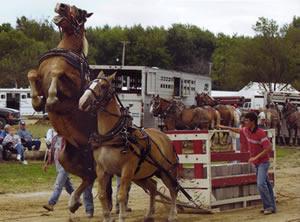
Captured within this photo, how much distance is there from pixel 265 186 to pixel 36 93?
4.82 m

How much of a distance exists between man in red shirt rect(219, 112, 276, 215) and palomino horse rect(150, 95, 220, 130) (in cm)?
1455

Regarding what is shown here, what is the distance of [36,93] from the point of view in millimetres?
10258

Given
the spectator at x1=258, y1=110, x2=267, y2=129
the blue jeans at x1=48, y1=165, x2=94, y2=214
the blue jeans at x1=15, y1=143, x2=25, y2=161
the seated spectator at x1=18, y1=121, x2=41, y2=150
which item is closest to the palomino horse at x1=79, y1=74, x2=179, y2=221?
the blue jeans at x1=48, y1=165, x2=94, y2=214

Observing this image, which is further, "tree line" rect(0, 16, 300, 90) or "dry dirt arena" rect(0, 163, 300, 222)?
"tree line" rect(0, 16, 300, 90)

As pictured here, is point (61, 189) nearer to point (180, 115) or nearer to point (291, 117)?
point (180, 115)

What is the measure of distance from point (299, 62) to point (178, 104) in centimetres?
2779

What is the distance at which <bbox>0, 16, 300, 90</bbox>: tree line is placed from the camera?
53062mm

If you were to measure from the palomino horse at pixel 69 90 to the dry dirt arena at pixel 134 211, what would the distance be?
1.09 metres

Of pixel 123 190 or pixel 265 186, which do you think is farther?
pixel 265 186

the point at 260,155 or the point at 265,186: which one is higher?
the point at 260,155

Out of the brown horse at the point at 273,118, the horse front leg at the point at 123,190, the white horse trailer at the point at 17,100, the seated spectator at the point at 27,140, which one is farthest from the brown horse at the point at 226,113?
the white horse trailer at the point at 17,100

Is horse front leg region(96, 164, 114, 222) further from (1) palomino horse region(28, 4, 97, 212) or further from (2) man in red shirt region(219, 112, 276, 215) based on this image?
(2) man in red shirt region(219, 112, 276, 215)

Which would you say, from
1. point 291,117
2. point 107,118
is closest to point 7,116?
point 291,117

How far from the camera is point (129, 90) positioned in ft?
93.8
